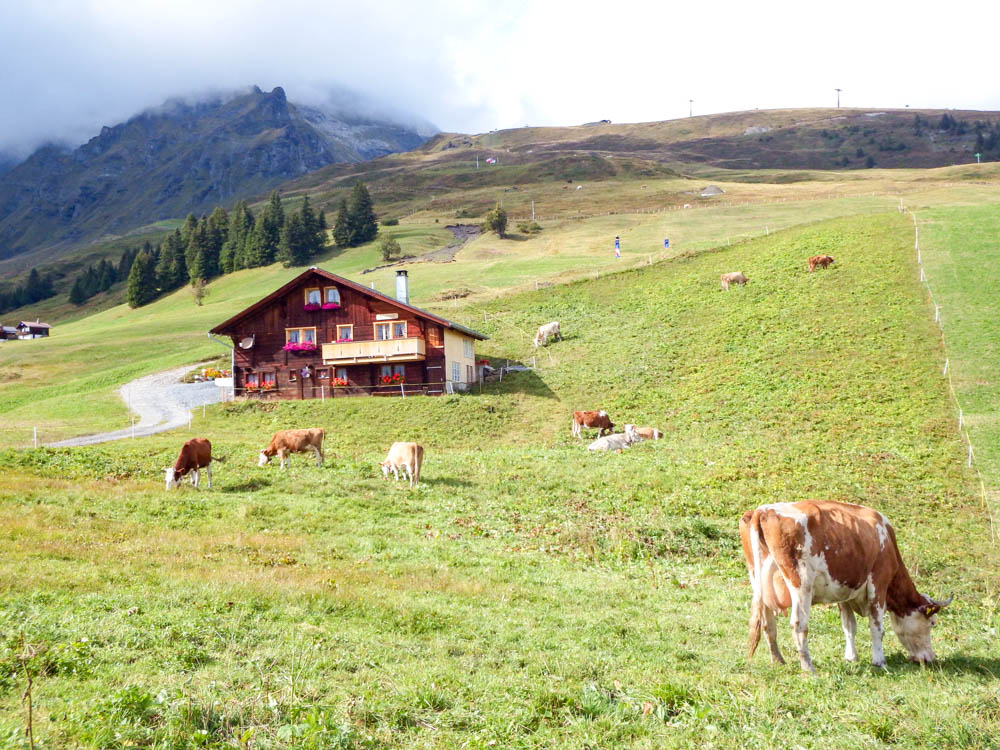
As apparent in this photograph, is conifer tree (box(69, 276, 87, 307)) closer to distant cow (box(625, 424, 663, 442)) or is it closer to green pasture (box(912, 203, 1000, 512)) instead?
distant cow (box(625, 424, 663, 442))

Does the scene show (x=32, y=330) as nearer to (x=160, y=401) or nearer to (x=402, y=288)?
(x=160, y=401)

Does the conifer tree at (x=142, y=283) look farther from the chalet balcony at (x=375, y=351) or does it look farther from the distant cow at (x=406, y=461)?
the distant cow at (x=406, y=461)

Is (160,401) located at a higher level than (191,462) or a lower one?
higher

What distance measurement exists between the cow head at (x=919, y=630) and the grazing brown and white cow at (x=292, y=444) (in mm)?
21078

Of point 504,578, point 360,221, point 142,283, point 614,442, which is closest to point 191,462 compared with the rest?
point 504,578

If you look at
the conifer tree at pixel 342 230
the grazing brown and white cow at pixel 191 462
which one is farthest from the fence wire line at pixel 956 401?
the conifer tree at pixel 342 230

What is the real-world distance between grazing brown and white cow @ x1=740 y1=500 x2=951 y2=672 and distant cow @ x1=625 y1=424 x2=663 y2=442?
21.8 meters

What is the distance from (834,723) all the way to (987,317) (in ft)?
135

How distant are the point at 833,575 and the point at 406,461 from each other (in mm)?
16267

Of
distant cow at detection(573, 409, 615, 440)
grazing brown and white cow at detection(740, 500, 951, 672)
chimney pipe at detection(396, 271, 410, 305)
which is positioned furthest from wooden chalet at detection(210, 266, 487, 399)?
grazing brown and white cow at detection(740, 500, 951, 672)

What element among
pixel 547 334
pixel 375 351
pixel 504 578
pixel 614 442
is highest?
pixel 547 334

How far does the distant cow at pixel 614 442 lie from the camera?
30.8 metres

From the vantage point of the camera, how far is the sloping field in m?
7.04

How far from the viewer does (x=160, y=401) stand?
50500 mm
